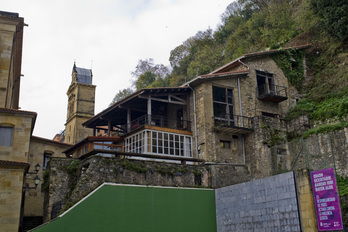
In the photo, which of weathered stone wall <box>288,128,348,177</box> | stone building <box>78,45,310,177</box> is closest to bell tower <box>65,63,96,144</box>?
stone building <box>78,45,310,177</box>

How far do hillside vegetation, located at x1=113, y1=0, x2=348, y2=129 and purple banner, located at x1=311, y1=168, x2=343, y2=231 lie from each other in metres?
8.76

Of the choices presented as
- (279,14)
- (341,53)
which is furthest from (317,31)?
(279,14)

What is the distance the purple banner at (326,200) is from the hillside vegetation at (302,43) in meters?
8.76

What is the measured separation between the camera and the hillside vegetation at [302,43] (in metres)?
26.3

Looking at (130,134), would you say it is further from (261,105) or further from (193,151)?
(261,105)

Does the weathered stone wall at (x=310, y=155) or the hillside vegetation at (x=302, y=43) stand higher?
the hillside vegetation at (x=302, y=43)

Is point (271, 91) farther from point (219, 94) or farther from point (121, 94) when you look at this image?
point (121, 94)

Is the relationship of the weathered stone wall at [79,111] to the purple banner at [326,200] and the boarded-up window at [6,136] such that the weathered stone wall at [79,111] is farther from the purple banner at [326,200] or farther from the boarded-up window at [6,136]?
the purple banner at [326,200]

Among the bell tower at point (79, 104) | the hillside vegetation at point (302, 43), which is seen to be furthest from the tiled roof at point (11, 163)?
the bell tower at point (79, 104)

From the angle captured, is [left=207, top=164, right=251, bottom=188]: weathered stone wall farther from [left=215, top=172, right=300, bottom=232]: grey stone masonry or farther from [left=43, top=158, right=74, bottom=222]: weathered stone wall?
[left=43, top=158, right=74, bottom=222]: weathered stone wall

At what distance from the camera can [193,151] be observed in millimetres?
24859

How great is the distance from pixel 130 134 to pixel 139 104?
2992 mm

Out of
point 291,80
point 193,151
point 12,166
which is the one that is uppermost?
point 291,80

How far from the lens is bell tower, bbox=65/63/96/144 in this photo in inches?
1838
